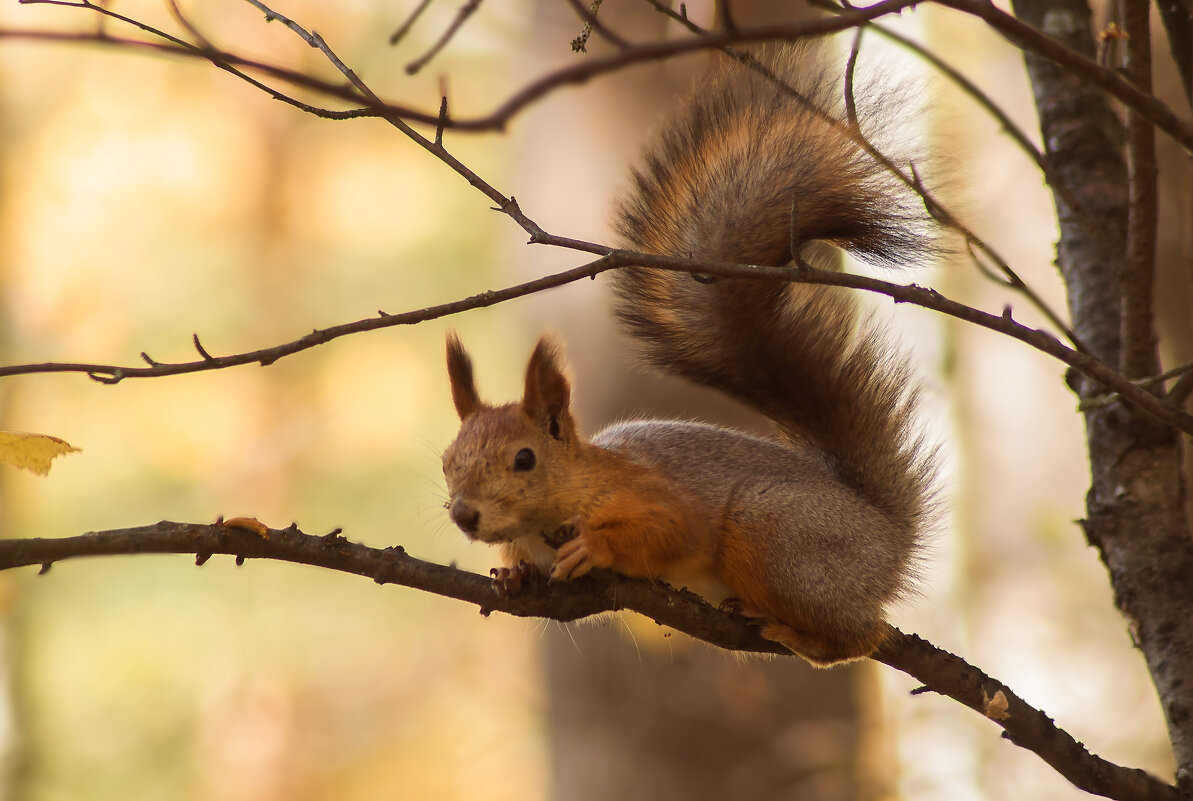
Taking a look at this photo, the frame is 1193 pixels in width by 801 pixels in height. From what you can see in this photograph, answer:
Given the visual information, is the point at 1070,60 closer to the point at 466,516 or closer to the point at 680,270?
the point at 680,270

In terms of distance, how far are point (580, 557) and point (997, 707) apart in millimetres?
646

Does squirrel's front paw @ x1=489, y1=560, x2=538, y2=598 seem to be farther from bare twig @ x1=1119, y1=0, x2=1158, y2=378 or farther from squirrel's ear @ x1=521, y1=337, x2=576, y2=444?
bare twig @ x1=1119, y1=0, x2=1158, y2=378

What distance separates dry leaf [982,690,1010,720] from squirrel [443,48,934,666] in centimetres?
34

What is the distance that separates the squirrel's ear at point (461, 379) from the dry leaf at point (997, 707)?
42.9 inches

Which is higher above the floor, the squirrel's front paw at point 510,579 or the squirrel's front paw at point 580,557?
the squirrel's front paw at point 580,557

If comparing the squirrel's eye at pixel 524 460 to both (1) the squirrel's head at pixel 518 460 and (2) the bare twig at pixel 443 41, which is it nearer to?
(1) the squirrel's head at pixel 518 460

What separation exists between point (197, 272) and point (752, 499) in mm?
11185

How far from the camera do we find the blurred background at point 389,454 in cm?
330

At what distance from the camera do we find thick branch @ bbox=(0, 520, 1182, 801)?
108 centimetres

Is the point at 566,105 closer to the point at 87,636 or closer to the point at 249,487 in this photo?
the point at 249,487

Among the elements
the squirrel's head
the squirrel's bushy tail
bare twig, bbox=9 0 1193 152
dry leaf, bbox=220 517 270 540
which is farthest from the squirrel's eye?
bare twig, bbox=9 0 1193 152

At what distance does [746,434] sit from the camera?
233 cm

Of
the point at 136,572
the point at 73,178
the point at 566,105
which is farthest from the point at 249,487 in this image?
the point at 566,105

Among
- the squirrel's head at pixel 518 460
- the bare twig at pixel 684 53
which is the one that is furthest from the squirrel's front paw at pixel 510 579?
the bare twig at pixel 684 53
